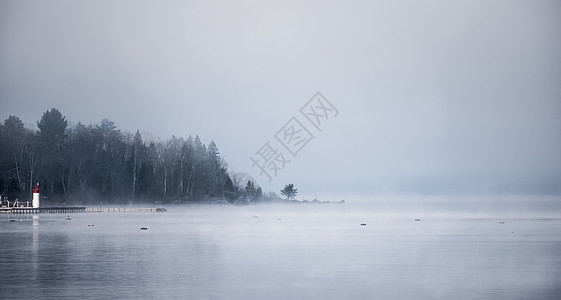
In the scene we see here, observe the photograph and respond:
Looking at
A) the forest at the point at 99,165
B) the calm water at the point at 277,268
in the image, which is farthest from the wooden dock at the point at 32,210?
the calm water at the point at 277,268

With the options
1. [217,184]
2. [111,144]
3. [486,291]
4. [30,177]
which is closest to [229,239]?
[486,291]

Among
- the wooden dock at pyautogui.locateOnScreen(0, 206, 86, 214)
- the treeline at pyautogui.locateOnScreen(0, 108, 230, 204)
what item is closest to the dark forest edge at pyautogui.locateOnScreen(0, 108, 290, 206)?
the treeline at pyautogui.locateOnScreen(0, 108, 230, 204)

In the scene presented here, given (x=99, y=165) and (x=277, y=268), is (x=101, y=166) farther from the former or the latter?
(x=277, y=268)

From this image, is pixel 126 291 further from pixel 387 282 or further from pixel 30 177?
pixel 30 177

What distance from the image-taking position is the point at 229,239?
3969cm

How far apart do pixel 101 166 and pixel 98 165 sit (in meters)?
0.58

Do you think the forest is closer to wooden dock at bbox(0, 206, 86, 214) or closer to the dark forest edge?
the dark forest edge

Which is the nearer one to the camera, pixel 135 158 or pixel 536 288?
pixel 536 288

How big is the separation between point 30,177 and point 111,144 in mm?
17618

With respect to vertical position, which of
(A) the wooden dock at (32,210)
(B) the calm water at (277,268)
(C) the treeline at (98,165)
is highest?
(C) the treeline at (98,165)

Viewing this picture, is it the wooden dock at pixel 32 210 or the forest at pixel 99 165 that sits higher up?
the forest at pixel 99 165

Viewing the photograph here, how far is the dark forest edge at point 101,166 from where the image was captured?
95.7 meters

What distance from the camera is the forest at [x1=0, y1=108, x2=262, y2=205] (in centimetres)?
9562

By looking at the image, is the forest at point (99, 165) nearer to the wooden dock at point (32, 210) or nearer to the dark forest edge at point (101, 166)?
the dark forest edge at point (101, 166)
